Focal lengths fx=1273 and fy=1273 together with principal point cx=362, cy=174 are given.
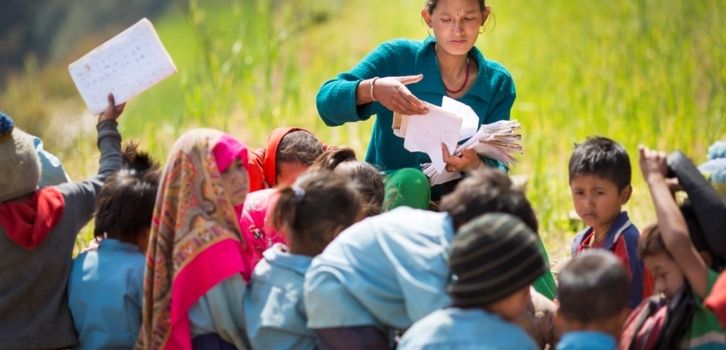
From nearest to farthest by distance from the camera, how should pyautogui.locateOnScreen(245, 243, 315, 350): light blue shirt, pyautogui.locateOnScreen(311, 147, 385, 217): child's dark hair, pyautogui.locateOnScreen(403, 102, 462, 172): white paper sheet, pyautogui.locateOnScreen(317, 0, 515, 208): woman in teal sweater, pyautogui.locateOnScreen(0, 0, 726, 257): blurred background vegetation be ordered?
1. pyautogui.locateOnScreen(245, 243, 315, 350): light blue shirt
2. pyautogui.locateOnScreen(311, 147, 385, 217): child's dark hair
3. pyautogui.locateOnScreen(403, 102, 462, 172): white paper sheet
4. pyautogui.locateOnScreen(317, 0, 515, 208): woman in teal sweater
5. pyautogui.locateOnScreen(0, 0, 726, 257): blurred background vegetation

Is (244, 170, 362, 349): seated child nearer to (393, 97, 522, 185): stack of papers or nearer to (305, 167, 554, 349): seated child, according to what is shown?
(305, 167, 554, 349): seated child

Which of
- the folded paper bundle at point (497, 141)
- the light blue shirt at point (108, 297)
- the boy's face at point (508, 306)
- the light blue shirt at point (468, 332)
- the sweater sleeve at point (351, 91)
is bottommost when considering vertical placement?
the light blue shirt at point (108, 297)

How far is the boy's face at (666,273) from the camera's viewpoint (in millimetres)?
3606

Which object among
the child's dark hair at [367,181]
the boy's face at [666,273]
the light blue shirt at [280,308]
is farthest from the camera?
the child's dark hair at [367,181]

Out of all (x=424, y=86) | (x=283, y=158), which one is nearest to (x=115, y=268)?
(x=283, y=158)

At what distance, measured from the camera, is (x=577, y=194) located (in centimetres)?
437

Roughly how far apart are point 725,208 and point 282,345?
4.42 feet

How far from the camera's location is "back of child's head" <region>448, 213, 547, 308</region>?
3.21 meters

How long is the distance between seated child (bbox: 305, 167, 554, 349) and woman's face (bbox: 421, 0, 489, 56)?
50.7 inches

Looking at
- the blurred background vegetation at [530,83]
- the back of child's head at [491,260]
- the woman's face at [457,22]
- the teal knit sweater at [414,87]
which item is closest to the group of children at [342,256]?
the back of child's head at [491,260]

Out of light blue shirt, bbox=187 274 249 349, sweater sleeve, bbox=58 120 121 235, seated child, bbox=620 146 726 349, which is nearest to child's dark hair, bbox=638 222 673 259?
seated child, bbox=620 146 726 349

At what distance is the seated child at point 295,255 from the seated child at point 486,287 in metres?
0.60

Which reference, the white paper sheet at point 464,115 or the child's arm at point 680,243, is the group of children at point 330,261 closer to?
the child's arm at point 680,243

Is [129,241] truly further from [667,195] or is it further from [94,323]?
[667,195]
